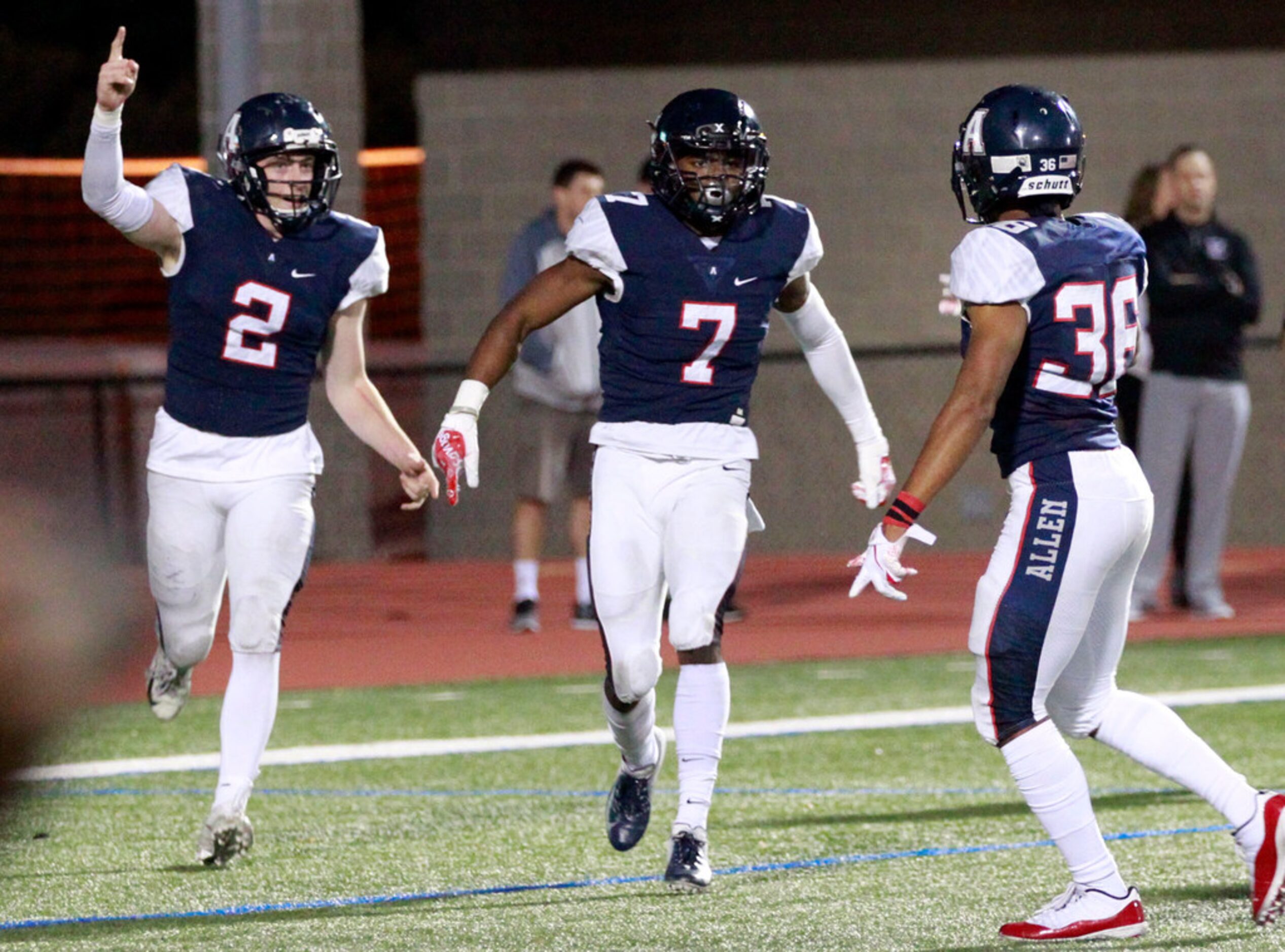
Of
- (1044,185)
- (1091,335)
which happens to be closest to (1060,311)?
(1091,335)

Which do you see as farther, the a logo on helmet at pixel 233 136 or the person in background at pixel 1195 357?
the person in background at pixel 1195 357

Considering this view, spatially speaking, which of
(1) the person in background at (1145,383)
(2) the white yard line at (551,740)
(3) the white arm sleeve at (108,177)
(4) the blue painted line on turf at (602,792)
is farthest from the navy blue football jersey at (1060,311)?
(1) the person in background at (1145,383)

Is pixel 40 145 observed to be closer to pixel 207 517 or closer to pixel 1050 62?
pixel 1050 62

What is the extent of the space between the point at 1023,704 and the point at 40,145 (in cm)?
3503

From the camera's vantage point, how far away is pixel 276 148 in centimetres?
495

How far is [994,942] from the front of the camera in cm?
379

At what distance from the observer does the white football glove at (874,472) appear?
196 inches

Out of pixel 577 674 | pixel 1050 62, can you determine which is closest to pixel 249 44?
pixel 577 674

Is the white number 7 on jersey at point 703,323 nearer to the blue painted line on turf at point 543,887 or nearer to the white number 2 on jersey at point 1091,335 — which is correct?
the white number 2 on jersey at point 1091,335

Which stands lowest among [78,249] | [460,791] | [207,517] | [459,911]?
[78,249]

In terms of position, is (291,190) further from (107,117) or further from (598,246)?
(598,246)

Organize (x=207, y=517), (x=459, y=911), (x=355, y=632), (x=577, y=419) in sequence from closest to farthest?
(x=459, y=911)
(x=207, y=517)
(x=577, y=419)
(x=355, y=632)

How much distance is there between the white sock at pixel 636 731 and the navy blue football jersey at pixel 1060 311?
3.86 ft

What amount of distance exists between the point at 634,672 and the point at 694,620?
187mm
